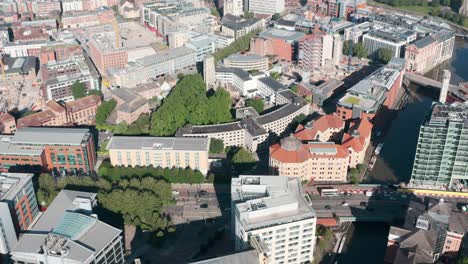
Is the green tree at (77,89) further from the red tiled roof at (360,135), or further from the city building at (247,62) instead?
the red tiled roof at (360,135)

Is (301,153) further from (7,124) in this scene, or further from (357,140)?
(7,124)

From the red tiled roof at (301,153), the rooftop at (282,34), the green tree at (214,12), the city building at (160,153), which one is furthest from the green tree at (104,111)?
the green tree at (214,12)

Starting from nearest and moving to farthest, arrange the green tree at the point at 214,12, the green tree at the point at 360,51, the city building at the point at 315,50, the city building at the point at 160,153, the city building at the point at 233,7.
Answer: the city building at the point at 160,153 → the city building at the point at 315,50 → the green tree at the point at 360,51 → the city building at the point at 233,7 → the green tree at the point at 214,12

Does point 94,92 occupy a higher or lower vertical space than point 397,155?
higher

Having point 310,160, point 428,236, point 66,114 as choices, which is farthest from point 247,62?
point 428,236

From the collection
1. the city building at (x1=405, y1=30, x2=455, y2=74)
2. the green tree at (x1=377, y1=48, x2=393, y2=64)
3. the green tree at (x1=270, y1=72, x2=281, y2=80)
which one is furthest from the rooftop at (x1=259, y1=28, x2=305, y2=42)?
the city building at (x1=405, y1=30, x2=455, y2=74)

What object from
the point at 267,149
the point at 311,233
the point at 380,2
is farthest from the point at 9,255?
the point at 380,2
